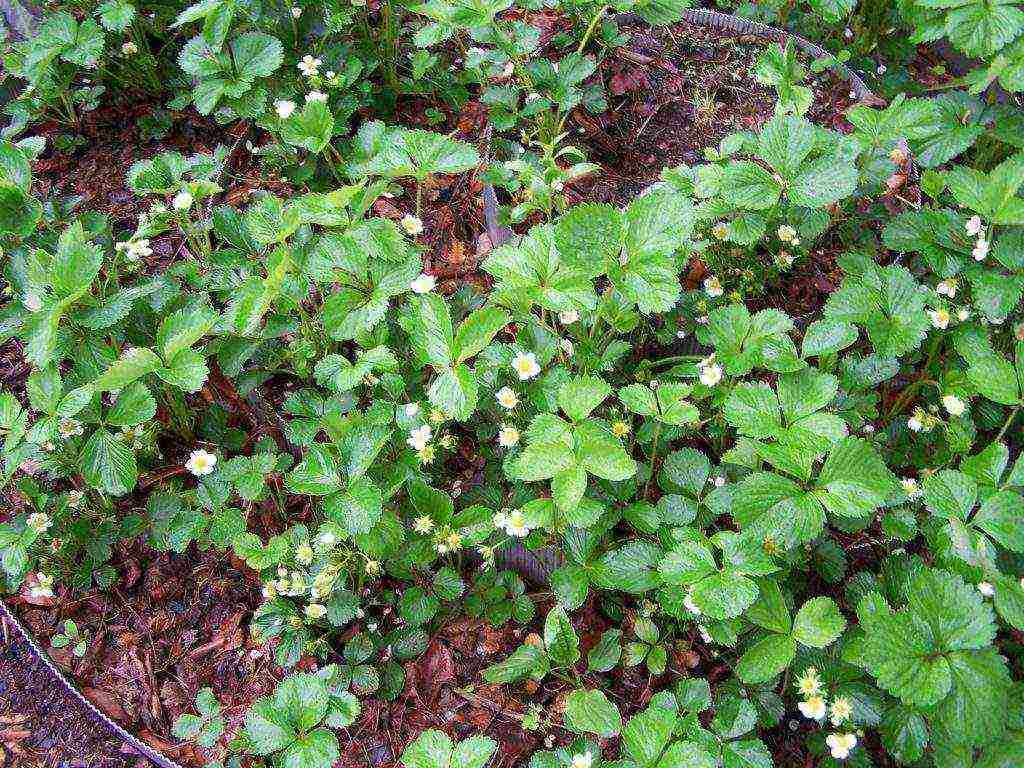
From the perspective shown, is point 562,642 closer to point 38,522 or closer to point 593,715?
point 593,715

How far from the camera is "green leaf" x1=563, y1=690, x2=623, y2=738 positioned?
1765mm

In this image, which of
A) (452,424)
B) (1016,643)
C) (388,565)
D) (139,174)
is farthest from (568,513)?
(139,174)

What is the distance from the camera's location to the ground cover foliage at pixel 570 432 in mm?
1796

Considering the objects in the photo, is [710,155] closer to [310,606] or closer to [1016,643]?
[1016,643]

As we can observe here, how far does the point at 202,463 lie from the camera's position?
2.22 meters

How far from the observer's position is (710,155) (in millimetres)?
2441

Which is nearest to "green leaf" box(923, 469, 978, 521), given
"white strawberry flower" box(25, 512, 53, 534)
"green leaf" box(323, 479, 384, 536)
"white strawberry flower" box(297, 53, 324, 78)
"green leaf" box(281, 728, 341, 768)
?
"green leaf" box(323, 479, 384, 536)

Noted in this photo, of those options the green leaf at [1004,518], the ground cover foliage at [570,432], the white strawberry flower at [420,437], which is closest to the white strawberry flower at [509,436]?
the ground cover foliage at [570,432]

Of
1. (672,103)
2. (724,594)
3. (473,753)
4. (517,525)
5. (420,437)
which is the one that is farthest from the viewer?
(672,103)

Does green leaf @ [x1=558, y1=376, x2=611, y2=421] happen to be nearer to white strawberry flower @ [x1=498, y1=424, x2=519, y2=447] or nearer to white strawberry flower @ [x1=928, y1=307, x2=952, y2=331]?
white strawberry flower @ [x1=498, y1=424, x2=519, y2=447]

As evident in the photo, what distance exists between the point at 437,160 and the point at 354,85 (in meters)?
1.06

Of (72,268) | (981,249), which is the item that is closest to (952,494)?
(981,249)

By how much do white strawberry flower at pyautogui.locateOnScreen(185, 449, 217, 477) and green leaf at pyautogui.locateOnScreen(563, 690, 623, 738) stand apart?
1.13m

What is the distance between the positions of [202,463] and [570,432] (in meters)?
1.03
